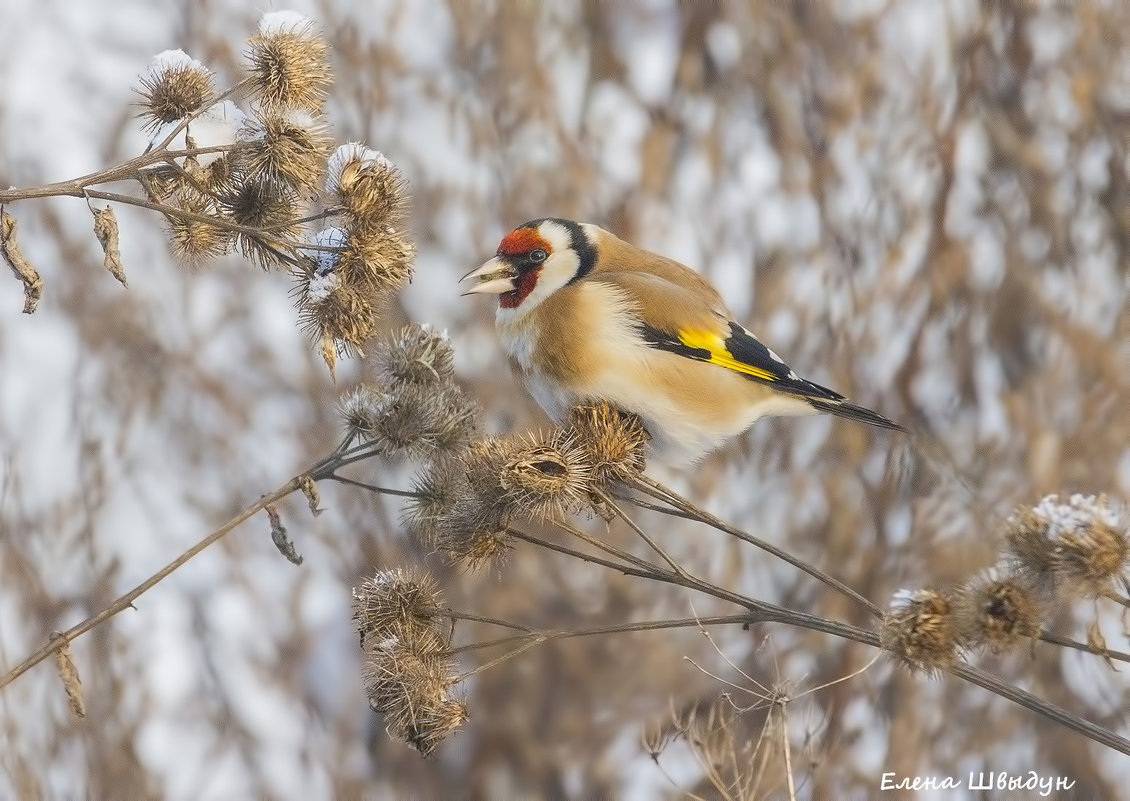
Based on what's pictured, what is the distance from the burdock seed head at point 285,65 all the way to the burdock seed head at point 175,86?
0.10 metres

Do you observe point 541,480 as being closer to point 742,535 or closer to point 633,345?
point 742,535

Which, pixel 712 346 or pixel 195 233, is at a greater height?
pixel 712 346

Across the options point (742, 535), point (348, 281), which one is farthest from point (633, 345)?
point (742, 535)

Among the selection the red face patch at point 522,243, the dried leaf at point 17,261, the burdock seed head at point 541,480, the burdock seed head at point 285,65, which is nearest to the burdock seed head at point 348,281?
the burdock seed head at point 285,65

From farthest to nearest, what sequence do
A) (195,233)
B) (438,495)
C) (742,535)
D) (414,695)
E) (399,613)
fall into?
(438,495) < (195,233) < (399,613) < (414,695) < (742,535)

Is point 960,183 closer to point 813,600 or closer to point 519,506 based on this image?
point 813,600

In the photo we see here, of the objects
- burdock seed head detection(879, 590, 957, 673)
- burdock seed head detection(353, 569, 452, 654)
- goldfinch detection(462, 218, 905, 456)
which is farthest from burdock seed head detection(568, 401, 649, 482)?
burdock seed head detection(879, 590, 957, 673)

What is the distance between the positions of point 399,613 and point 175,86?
107 centimetres

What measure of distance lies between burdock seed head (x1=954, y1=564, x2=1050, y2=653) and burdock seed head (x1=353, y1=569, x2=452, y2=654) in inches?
35.3

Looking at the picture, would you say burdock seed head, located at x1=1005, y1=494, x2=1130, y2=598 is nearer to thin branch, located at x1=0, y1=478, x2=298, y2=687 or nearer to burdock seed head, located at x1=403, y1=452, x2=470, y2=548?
burdock seed head, located at x1=403, y1=452, x2=470, y2=548

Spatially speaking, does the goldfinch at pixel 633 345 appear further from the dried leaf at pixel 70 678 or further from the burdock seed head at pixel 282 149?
the dried leaf at pixel 70 678

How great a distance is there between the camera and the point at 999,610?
5.54ft

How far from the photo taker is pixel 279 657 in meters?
4.58

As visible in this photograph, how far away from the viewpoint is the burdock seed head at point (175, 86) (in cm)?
217
